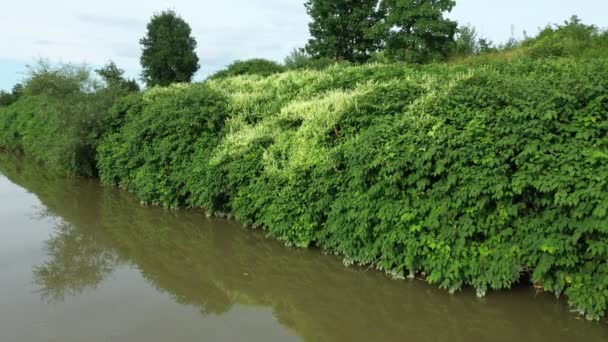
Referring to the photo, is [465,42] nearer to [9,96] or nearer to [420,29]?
[420,29]

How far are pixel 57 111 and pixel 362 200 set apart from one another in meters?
13.2

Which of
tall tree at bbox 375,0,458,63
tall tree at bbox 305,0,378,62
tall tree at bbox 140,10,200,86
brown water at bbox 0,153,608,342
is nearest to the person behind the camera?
brown water at bbox 0,153,608,342

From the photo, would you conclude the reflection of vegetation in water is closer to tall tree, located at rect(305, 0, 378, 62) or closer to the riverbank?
the riverbank

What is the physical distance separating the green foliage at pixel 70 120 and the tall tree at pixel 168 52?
743 inches

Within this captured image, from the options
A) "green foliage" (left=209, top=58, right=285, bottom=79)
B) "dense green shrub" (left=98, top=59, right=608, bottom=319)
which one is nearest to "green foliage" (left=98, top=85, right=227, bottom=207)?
"dense green shrub" (left=98, top=59, right=608, bottom=319)

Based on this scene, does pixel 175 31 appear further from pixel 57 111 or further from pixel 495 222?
pixel 495 222

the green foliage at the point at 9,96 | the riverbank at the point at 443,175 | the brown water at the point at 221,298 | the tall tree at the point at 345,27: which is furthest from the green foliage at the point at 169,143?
the green foliage at the point at 9,96

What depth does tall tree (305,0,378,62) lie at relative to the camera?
2903cm

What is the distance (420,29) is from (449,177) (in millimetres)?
18511

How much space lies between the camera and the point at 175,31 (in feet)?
138

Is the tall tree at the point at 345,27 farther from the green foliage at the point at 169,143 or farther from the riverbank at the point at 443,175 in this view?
the riverbank at the point at 443,175

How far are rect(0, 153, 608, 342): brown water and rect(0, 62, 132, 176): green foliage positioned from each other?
226 inches

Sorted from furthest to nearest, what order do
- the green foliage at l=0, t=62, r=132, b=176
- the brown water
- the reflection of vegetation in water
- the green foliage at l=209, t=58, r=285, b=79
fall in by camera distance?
1. the green foliage at l=209, t=58, r=285, b=79
2. the green foliage at l=0, t=62, r=132, b=176
3. the reflection of vegetation in water
4. the brown water

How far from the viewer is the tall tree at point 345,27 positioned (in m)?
29.0
